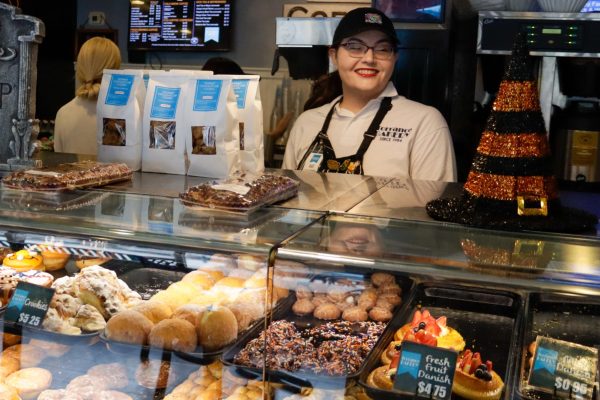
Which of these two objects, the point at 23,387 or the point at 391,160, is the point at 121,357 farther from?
the point at 391,160

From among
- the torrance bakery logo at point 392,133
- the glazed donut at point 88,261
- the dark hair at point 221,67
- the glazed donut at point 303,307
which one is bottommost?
the glazed donut at point 303,307

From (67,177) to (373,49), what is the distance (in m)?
1.96

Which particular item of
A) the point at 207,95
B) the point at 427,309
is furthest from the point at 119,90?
the point at 427,309

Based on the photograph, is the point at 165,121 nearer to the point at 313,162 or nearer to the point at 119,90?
the point at 119,90

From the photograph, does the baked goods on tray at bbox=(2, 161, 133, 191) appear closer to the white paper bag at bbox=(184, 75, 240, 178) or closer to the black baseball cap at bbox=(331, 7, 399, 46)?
the white paper bag at bbox=(184, 75, 240, 178)

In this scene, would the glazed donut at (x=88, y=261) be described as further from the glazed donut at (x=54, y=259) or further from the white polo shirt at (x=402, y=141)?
the white polo shirt at (x=402, y=141)

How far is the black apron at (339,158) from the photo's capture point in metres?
3.23

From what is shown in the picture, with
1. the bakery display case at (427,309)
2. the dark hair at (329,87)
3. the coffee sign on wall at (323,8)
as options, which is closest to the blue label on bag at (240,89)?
the bakery display case at (427,309)

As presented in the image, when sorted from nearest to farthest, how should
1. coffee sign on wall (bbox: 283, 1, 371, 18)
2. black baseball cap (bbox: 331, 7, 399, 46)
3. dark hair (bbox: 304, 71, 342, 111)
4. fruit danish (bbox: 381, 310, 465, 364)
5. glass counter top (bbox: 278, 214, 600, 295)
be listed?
glass counter top (bbox: 278, 214, 600, 295) < fruit danish (bbox: 381, 310, 465, 364) < black baseball cap (bbox: 331, 7, 399, 46) < dark hair (bbox: 304, 71, 342, 111) < coffee sign on wall (bbox: 283, 1, 371, 18)

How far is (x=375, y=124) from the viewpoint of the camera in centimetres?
330

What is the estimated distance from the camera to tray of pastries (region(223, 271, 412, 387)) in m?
1.25

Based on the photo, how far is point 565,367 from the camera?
119 cm

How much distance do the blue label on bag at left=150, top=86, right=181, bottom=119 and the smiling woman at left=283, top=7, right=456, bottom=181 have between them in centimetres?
146

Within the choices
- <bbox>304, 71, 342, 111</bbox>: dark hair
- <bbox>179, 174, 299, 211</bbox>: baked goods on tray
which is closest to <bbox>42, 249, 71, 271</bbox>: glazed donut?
<bbox>179, 174, 299, 211</bbox>: baked goods on tray
